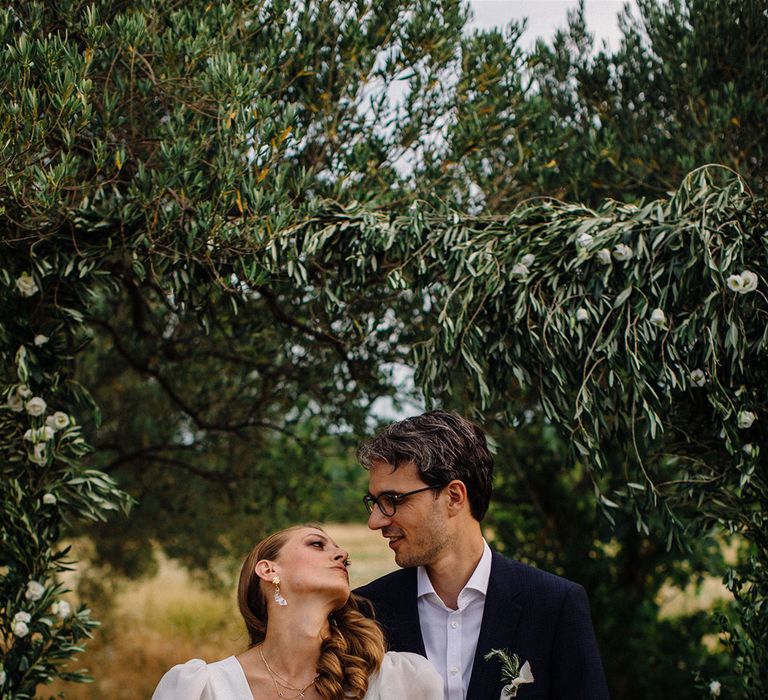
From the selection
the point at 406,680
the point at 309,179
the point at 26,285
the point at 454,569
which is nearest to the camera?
the point at 406,680

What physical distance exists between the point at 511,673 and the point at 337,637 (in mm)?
640

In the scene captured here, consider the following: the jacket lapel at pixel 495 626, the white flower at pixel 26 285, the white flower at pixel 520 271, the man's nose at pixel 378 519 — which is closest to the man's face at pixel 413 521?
the man's nose at pixel 378 519

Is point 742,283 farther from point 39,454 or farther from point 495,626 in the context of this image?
point 39,454

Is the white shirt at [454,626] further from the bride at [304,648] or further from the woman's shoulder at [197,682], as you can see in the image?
the woman's shoulder at [197,682]

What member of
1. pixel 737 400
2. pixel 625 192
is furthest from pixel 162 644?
pixel 737 400

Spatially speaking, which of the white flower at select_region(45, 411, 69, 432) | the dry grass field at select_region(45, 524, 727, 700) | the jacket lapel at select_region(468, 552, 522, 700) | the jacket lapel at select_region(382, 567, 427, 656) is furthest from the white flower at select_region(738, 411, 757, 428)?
the dry grass field at select_region(45, 524, 727, 700)

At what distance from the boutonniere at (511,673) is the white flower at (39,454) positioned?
84.9 inches

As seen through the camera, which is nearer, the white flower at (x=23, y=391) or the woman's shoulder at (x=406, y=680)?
the woman's shoulder at (x=406, y=680)

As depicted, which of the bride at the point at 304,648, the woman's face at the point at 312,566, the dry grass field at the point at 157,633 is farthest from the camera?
the dry grass field at the point at 157,633

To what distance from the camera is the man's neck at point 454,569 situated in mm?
3367

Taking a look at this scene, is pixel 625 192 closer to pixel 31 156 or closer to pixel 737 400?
pixel 737 400

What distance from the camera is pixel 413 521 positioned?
3.29m

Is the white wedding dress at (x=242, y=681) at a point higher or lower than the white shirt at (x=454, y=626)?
lower

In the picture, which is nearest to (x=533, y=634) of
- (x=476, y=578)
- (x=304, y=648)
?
(x=476, y=578)
